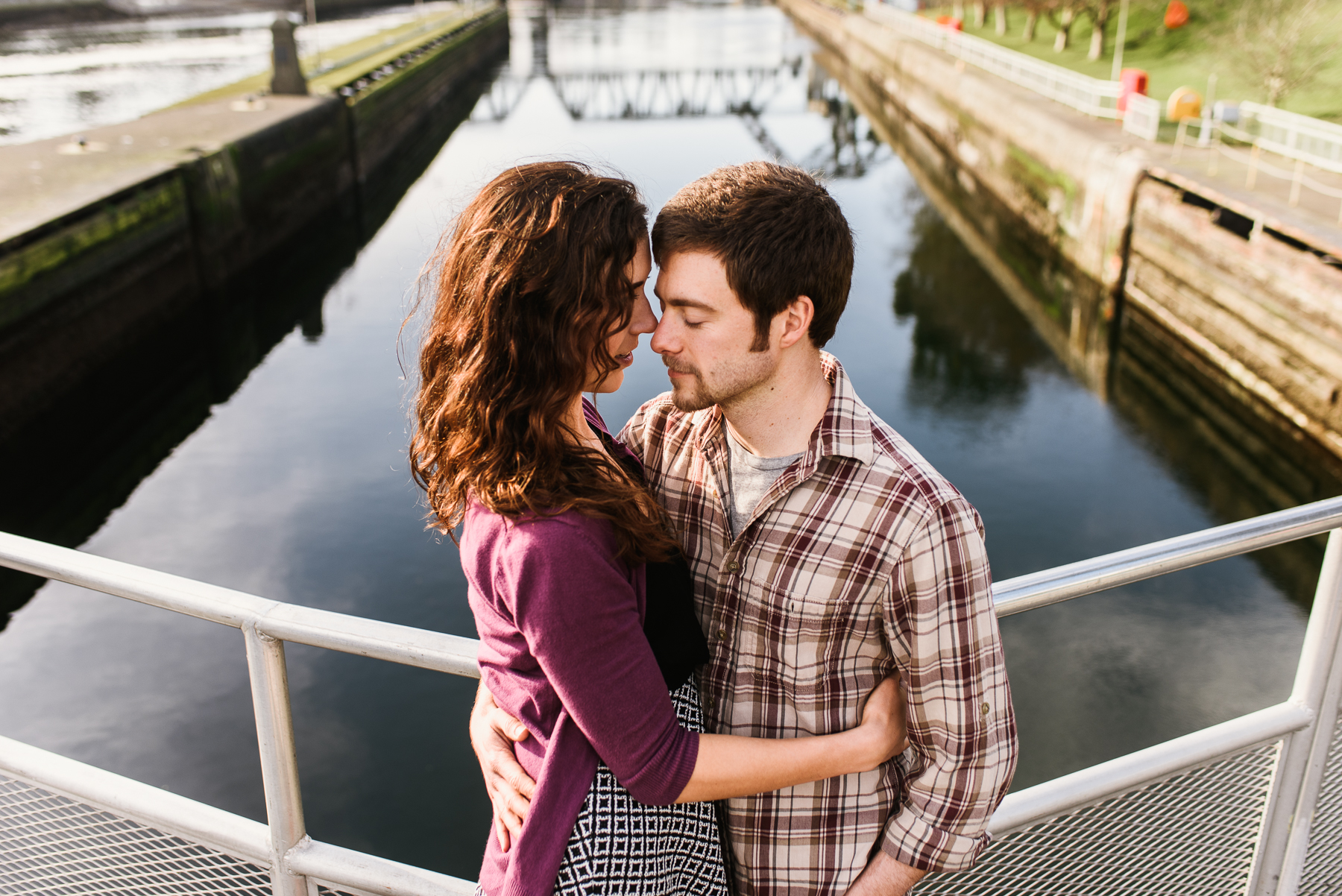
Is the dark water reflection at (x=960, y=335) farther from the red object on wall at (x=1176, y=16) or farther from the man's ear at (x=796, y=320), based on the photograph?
the red object on wall at (x=1176, y=16)

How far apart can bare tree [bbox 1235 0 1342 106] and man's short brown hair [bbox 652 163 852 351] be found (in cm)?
1943

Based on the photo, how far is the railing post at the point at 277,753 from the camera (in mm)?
1383

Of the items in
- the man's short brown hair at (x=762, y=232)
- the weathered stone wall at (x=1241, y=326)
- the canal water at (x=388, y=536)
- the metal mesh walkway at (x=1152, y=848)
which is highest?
the man's short brown hair at (x=762, y=232)

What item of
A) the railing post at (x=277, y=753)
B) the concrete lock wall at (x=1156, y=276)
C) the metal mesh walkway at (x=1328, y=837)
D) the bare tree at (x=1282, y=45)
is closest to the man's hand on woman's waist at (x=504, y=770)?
the railing post at (x=277, y=753)

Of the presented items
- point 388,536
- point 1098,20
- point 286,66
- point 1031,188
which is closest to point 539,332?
point 388,536

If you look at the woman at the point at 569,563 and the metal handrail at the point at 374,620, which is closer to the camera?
the woman at the point at 569,563

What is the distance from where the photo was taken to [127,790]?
5.10 ft

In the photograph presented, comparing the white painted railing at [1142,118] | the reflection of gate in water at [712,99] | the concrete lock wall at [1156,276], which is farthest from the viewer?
the reflection of gate in water at [712,99]

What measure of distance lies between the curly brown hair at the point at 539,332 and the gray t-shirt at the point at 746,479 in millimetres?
174

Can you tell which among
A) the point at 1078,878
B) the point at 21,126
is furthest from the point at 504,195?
the point at 21,126

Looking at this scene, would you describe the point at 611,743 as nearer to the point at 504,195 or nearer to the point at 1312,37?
the point at 504,195

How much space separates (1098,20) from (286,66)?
20222 mm

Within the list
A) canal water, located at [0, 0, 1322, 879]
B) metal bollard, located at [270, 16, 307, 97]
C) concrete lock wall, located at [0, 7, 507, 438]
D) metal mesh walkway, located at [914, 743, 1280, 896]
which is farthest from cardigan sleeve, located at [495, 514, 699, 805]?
metal bollard, located at [270, 16, 307, 97]

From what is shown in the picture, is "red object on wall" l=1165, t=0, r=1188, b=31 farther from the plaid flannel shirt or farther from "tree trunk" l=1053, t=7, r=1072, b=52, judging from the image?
the plaid flannel shirt
